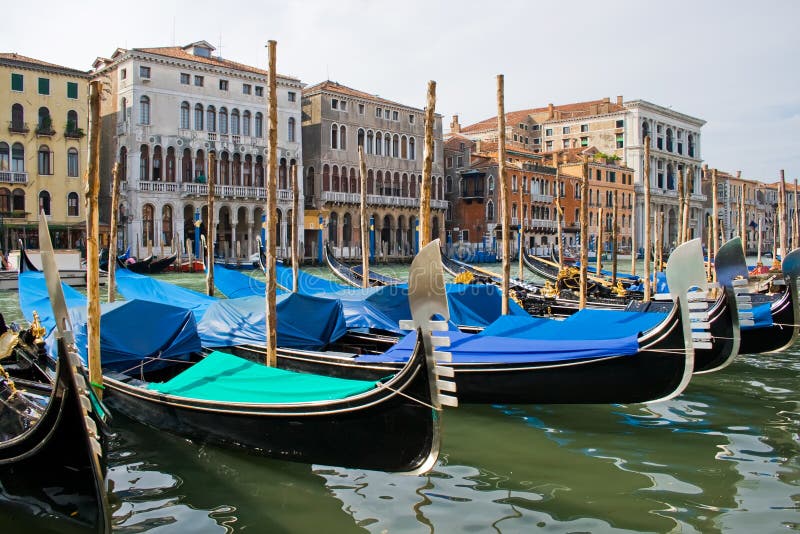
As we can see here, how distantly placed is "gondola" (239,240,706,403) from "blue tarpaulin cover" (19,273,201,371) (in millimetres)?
1967

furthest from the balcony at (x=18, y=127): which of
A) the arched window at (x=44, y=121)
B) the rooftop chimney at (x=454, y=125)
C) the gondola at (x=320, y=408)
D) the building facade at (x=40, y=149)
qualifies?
the rooftop chimney at (x=454, y=125)

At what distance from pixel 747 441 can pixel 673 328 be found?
732 millimetres

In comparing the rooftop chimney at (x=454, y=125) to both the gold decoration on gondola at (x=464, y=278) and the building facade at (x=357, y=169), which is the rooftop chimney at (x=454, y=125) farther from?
the gold decoration on gondola at (x=464, y=278)

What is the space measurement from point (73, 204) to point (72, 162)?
1.14 metres

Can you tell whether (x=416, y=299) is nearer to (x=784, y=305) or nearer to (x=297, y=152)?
(x=784, y=305)

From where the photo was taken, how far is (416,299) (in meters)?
2.93

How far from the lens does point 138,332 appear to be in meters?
4.75

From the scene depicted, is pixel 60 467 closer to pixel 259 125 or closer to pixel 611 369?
pixel 611 369

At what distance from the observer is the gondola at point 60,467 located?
252cm

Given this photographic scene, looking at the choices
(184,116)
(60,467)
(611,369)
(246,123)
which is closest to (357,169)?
(246,123)

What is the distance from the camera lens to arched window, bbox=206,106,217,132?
70.3ft

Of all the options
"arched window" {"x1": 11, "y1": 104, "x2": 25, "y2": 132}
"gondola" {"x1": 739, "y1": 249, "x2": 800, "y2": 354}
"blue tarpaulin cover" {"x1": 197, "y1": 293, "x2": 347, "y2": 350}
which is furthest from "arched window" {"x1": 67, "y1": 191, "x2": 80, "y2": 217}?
"gondola" {"x1": 739, "y1": 249, "x2": 800, "y2": 354}

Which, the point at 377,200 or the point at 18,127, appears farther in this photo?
the point at 377,200

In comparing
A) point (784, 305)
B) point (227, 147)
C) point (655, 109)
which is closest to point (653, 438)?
point (784, 305)
